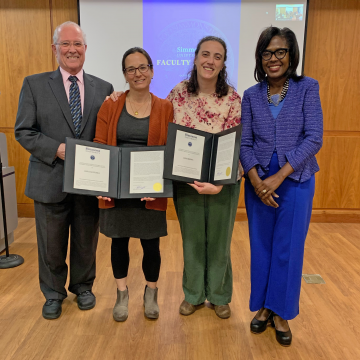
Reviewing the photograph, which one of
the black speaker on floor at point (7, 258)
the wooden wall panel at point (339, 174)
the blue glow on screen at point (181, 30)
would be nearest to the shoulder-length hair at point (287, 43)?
the blue glow on screen at point (181, 30)

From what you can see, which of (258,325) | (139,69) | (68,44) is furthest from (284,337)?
(68,44)

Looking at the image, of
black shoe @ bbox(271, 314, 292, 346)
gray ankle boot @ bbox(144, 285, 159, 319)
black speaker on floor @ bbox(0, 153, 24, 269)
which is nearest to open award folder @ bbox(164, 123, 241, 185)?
gray ankle boot @ bbox(144, 285, 159, 319)

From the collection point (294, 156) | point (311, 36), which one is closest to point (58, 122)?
point (294, 156)

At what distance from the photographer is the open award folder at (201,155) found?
1.72 m

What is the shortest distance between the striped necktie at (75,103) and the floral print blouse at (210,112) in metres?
A: 0.58

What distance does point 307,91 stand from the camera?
5.56 feet

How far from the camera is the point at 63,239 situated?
7.13 ft

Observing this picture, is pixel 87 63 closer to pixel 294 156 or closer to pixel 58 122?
pixel 58 122

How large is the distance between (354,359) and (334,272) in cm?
110

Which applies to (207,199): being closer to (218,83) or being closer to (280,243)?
(280,243)

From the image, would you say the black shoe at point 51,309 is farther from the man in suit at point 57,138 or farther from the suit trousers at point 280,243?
the suit trousers at point 280,243

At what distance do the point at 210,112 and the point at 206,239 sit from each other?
76 cm

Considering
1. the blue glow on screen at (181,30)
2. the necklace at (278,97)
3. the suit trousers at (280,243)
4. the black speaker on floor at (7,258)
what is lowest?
the black speaker on floor at (7,258)

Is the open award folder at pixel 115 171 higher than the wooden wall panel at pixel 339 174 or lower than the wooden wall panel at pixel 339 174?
higher
